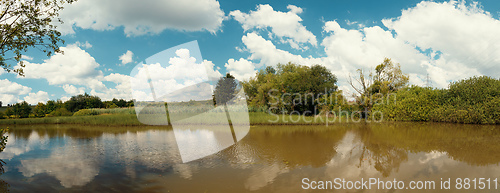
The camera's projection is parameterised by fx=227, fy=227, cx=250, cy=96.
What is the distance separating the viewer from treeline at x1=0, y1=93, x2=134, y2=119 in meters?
30.9

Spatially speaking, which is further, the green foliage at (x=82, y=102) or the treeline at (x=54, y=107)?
the green foliage at (x=82, y=102)

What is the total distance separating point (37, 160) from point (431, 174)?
12485 millimetres

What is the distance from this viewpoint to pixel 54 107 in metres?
34.7

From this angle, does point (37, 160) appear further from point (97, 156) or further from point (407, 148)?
point (407, 148)

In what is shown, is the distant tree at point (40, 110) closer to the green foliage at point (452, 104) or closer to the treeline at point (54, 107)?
the treeline at point (54, 107)

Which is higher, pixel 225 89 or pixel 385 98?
pixel 225 89

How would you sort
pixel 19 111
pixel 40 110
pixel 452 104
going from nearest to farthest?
pixel 452 104 → pixel 19 111 → pixel 40 110

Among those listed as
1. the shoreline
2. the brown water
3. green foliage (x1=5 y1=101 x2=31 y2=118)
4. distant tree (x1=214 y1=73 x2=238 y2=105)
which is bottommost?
the brown water

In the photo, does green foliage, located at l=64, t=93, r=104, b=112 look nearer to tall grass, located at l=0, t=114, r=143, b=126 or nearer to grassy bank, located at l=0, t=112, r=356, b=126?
tall grass, located at l=0, t=114, r=143, b=126

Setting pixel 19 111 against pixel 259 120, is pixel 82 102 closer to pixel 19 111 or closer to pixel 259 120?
pixel 19 111

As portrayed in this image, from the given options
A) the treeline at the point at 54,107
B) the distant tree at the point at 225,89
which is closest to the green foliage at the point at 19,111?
the treeline at the point at 54,107

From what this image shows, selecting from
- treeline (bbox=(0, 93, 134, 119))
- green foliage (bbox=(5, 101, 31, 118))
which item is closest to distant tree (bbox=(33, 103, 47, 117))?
treeline (bbox=(0, 93, 134, 119))

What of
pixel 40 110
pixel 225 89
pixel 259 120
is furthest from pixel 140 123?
pixel 225 89

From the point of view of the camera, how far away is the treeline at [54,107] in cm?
3094
